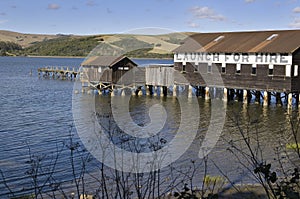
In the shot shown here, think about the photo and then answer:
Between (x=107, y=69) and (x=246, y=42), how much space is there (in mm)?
14457

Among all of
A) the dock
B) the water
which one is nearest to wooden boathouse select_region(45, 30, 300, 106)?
the water

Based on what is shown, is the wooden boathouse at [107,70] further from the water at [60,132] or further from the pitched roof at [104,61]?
the water at [60,132]

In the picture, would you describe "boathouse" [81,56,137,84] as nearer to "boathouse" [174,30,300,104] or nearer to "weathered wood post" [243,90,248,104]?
"boathouse" [174,30,300,104]

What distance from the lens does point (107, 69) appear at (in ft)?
144

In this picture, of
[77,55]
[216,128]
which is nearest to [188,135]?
[216,128]

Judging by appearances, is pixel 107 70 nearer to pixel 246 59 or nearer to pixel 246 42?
pixel 246 42

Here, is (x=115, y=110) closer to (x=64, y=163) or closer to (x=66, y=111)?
(x=66, y=111)

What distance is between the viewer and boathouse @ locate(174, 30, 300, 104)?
3212 centimetres

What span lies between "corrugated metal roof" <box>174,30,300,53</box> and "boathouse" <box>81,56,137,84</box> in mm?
5879

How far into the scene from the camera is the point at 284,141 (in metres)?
21.9

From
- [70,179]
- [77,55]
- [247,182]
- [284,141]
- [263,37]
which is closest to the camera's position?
[247,182]

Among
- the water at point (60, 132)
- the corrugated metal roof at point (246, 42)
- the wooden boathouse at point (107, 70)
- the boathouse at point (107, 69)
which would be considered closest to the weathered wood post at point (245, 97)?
the water at point (60, 132)

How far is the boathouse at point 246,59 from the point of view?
105 feet

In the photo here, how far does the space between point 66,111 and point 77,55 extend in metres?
161
